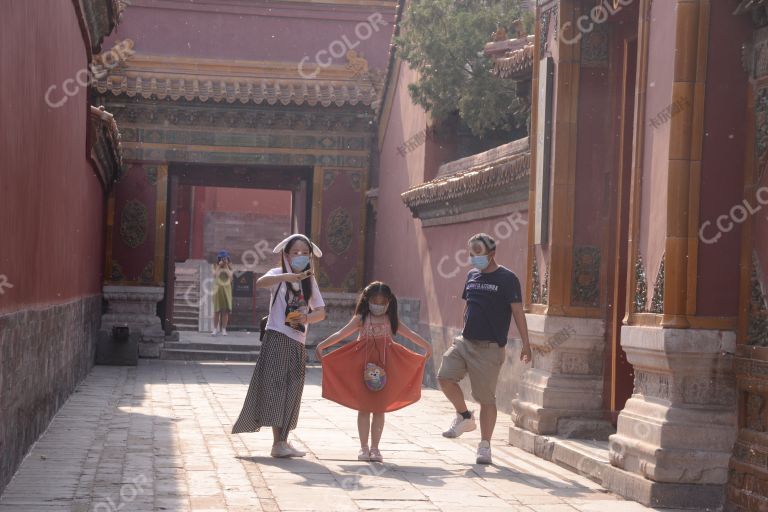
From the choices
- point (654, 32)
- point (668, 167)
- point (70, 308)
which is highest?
point (654, 32)

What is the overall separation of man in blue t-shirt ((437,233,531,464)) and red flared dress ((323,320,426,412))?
325 millimetres

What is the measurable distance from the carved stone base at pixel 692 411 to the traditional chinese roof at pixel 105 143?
28.0 ft

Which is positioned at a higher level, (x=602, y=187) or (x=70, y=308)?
(x=602, y=187)

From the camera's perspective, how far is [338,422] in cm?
1200

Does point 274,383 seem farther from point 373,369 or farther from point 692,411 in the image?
point 692,411

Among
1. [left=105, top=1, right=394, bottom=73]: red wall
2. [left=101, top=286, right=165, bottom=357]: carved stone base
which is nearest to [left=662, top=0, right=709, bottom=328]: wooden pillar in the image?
[left=101, top=286, right=165, bottom=357]: carved stone base

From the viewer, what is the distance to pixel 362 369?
9336mm

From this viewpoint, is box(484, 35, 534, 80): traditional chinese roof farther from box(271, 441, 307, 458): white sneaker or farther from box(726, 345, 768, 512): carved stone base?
box(726, 345, 768, 512): carved stone base

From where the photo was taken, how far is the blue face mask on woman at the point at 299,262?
9.34m

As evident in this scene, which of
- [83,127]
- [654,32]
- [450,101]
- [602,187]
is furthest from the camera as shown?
[450,101]

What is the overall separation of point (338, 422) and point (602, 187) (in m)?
3.43

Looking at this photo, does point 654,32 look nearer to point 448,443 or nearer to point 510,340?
point 448,443

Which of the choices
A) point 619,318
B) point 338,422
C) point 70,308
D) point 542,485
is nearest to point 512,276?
point 619,318

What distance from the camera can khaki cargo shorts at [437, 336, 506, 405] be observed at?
943 centimetres
